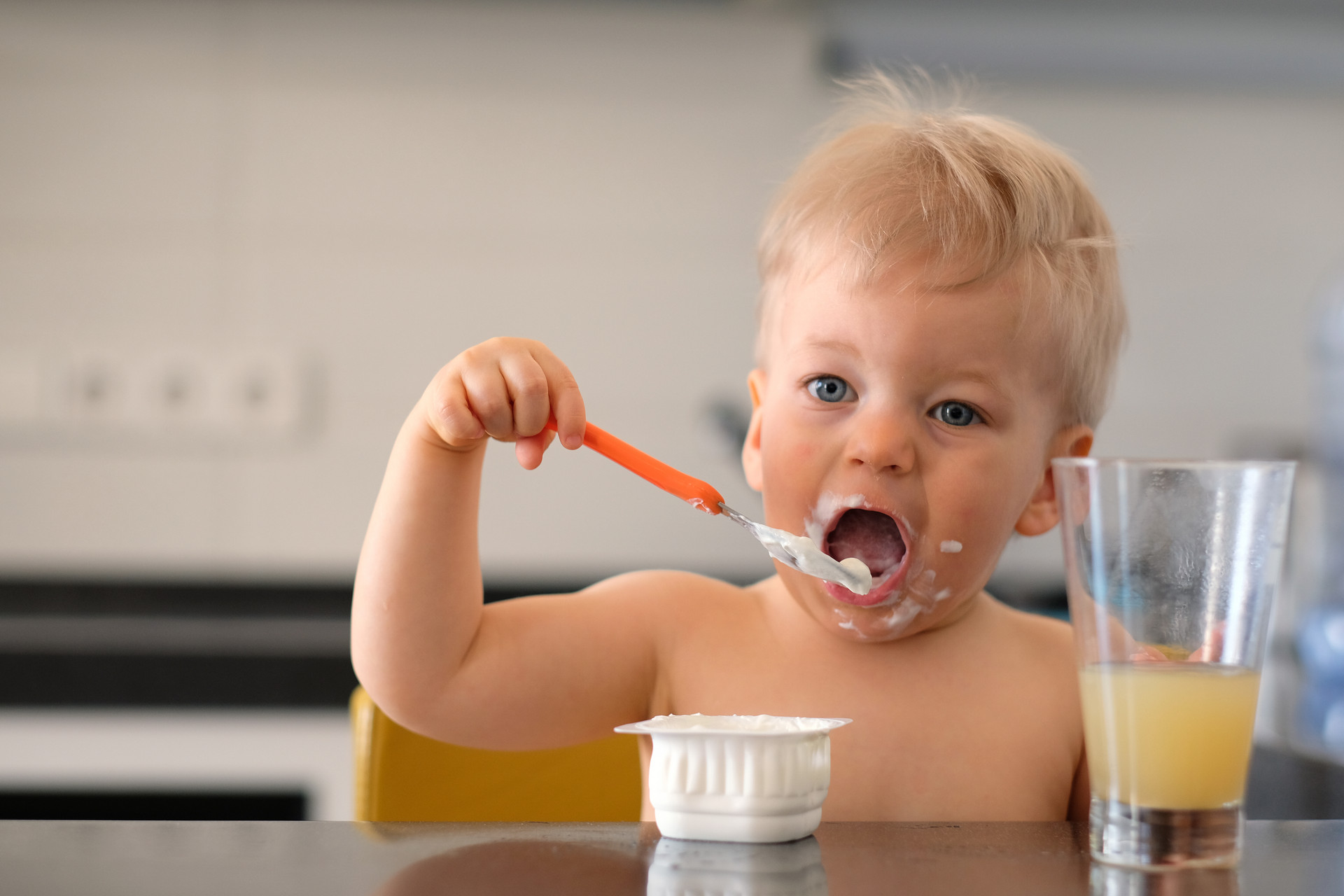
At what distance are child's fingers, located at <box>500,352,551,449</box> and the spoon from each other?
0.02 m

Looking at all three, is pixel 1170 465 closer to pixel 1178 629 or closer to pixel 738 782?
pixel 1178 629

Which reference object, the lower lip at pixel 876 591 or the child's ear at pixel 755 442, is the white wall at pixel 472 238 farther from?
the lower lip at pixel 876 591

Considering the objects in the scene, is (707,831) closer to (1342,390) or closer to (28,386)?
(28,386)

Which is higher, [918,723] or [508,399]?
[508,399]

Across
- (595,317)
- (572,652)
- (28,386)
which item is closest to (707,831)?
(572,652)

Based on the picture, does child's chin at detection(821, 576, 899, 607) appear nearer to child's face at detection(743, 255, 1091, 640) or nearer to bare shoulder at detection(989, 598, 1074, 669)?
child's face at detection(743, 255, 1091, 640)

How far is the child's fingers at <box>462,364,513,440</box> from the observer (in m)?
0.64

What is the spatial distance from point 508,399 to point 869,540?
0.28m

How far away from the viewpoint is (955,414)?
0.80 m

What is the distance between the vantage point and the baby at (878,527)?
29.5 inches

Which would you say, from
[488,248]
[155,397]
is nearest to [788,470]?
[488,248]

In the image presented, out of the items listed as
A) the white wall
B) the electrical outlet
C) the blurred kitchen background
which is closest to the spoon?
the blurred kitchen background

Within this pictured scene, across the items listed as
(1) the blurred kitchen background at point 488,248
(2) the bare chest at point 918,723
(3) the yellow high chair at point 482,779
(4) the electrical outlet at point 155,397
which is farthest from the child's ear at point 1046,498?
(4) the electrical outlet at point 155,397

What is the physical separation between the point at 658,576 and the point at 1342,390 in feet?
6.40
